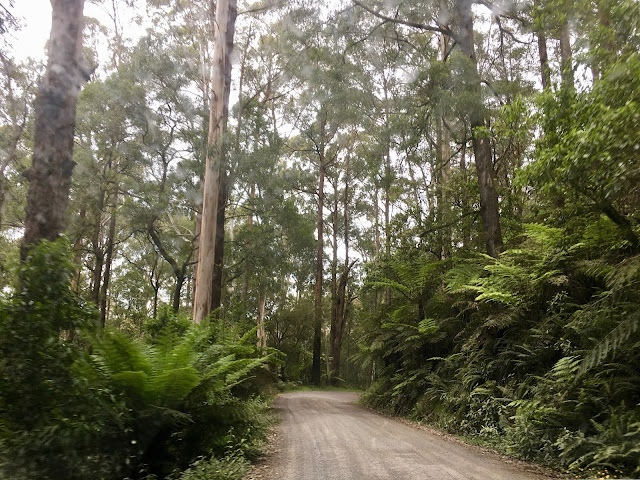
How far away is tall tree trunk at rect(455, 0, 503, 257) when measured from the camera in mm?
10133

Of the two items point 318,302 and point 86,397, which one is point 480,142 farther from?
point 318,302

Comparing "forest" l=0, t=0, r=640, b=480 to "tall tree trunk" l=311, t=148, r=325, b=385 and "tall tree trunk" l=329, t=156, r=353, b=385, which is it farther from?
"tall tree trunk" l=329, t=156, r=353, b=385

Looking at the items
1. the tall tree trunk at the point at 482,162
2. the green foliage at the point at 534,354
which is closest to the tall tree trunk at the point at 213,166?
the green foliage at the point at 534,354

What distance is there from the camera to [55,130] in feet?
18.4

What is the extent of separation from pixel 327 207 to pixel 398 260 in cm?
1884

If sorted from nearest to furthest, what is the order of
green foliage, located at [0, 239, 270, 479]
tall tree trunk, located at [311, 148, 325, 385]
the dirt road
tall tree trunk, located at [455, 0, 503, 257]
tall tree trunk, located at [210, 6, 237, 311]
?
green foliage, located at [0, 239, 270, 479], the dirt road, tall tree trunk, located at [455, 0, 503, 257], tall tree trunk, located at [210, 6, 237, 311], tall tree trunk, located at [311, 148, 325, 385]

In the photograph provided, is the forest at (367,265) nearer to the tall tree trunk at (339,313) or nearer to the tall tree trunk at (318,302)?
the tall tree trunk at (318,302)

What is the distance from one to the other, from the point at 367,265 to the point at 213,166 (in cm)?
596

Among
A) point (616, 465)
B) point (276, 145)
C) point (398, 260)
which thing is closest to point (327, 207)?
point (276, 145)

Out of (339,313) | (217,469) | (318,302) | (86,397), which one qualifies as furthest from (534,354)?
(339,313)

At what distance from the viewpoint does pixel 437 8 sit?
12648mm

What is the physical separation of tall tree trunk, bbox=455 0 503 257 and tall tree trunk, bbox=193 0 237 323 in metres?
6.59

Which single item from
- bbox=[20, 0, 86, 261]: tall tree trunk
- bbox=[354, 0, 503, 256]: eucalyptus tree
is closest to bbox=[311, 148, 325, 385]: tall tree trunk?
bbox=[354, 0, 503, 256]: eucalyptus tree

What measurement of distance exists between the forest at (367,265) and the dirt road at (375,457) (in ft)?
1.52
